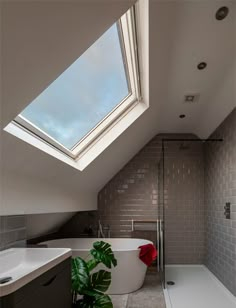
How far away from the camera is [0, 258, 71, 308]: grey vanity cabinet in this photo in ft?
4.42

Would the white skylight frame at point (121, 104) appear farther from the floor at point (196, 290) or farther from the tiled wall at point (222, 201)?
the floor at point (196, 290)

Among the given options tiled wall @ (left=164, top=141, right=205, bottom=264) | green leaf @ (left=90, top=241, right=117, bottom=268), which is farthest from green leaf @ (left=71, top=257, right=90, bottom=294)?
tiled wall @ (left=164, top=141, right=205, bottom=264)

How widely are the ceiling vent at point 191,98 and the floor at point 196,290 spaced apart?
9.23 feet

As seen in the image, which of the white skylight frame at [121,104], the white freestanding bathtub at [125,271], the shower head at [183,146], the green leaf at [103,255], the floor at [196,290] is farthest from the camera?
the shower head at [183,146]

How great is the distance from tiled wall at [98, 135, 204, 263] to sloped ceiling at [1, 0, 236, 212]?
1172mm

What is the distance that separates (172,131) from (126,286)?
3181 millimetres

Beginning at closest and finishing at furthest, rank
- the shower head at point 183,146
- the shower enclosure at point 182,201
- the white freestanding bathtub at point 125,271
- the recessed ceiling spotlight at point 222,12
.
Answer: the recessed ceiling spotlight at point 222,12
the white freestanding bathtub at point 125,271
the shower enclosure at point 182,201
the shower head at point 183,146

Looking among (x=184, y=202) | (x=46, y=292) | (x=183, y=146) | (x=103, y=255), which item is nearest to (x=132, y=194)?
(x=184, y=202)

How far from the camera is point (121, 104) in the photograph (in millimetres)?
3760

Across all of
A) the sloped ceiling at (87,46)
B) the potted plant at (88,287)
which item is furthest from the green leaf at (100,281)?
the sloped ceiling at (87,46)

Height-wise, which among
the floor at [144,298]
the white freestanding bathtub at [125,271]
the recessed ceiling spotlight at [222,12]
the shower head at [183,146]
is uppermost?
the recessed ceiling spotlight at [222,12]

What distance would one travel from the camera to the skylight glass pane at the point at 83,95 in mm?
2568

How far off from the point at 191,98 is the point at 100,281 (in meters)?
2.73

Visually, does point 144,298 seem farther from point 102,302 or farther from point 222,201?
point 222,201
